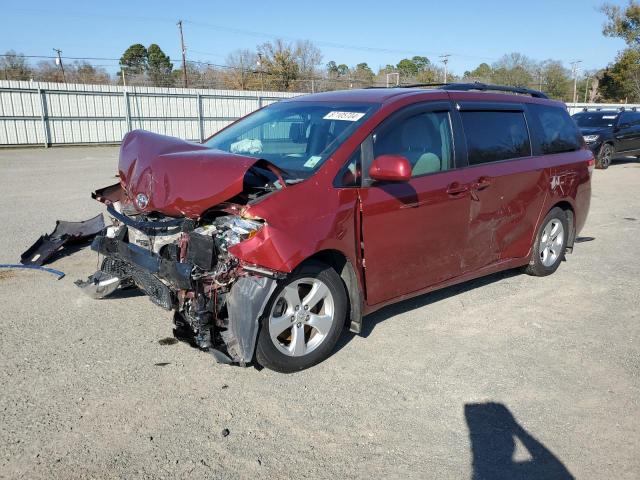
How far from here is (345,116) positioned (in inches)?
169

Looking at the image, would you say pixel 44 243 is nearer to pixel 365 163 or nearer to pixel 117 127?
pixel 365 163

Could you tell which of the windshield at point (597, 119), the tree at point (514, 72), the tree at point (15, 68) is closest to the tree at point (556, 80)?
the tree at point (514, 72)

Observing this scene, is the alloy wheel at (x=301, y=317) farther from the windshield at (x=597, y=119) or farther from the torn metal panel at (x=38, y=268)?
the windshield at (x=597, y=119)

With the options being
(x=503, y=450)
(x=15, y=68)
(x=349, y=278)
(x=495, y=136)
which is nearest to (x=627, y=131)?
(x=495, y=136)

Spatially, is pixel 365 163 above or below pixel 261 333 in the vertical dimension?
above

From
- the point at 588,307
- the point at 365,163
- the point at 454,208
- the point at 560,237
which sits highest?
the point at 365,163

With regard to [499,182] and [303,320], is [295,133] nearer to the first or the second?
[303,320]

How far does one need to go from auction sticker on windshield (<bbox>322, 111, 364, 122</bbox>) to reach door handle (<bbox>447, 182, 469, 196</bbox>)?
963 mm

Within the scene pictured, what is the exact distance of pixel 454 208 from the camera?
15.0 feet

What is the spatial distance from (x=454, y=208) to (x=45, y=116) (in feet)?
69.8

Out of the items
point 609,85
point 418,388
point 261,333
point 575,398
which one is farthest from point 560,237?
point 609,85

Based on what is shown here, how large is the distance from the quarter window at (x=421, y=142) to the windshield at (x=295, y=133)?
24 centimetres

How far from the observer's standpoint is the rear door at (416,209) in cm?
402

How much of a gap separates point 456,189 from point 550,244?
2.10 meters
